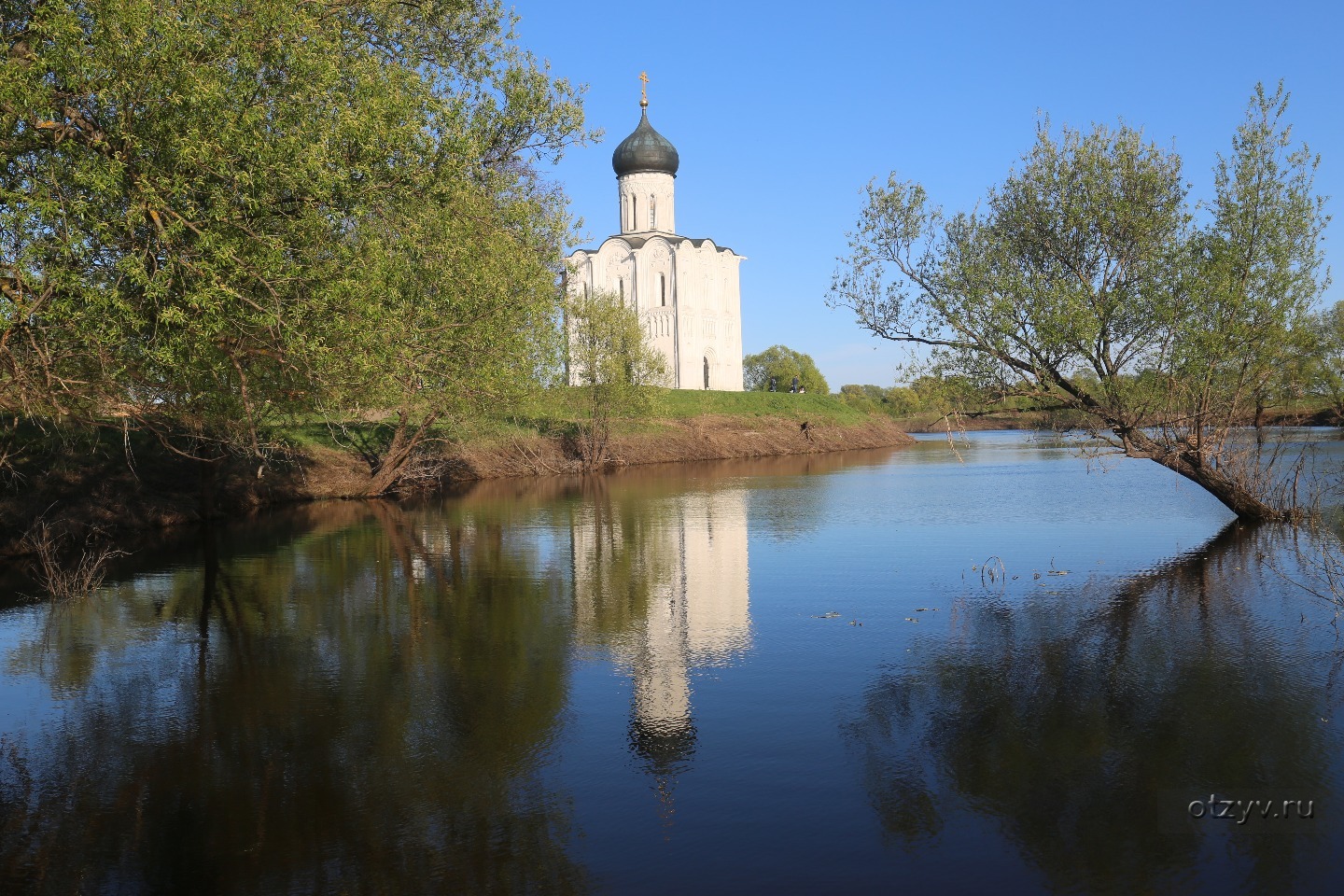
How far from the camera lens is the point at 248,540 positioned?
2361 cm

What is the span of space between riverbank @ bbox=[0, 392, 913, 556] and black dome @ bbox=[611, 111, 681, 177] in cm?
1792

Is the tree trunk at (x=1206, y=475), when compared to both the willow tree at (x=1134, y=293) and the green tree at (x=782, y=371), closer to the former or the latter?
the willow tree at (x=1134, y=293)

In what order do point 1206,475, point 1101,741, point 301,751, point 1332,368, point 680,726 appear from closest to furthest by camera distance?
point 1101,741, point 301,751, point 680,726, point 1206,475, point 1332,368

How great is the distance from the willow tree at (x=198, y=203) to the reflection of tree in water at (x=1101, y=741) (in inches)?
291

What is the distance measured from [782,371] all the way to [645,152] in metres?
51.4

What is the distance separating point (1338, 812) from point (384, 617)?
11.6 meters

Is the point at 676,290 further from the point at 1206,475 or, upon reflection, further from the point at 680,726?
the point at 680,726

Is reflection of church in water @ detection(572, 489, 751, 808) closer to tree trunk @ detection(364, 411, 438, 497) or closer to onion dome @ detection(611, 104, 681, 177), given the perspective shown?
tree trunk @ detection(364, 411, 438, 497)

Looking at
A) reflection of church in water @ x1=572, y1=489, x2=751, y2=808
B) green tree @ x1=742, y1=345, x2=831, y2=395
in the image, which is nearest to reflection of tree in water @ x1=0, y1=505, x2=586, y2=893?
reflection of church in water @ x1=572, y1=489, x2=751, y2=808

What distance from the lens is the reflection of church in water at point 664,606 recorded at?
9.66m

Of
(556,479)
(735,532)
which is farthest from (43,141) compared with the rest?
(556,479)

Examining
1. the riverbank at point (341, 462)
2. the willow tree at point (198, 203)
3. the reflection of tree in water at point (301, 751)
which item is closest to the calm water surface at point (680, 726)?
the reflection of tree in water at point (301, 751)

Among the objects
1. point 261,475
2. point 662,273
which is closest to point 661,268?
point 662,273

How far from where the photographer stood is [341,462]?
119ft
